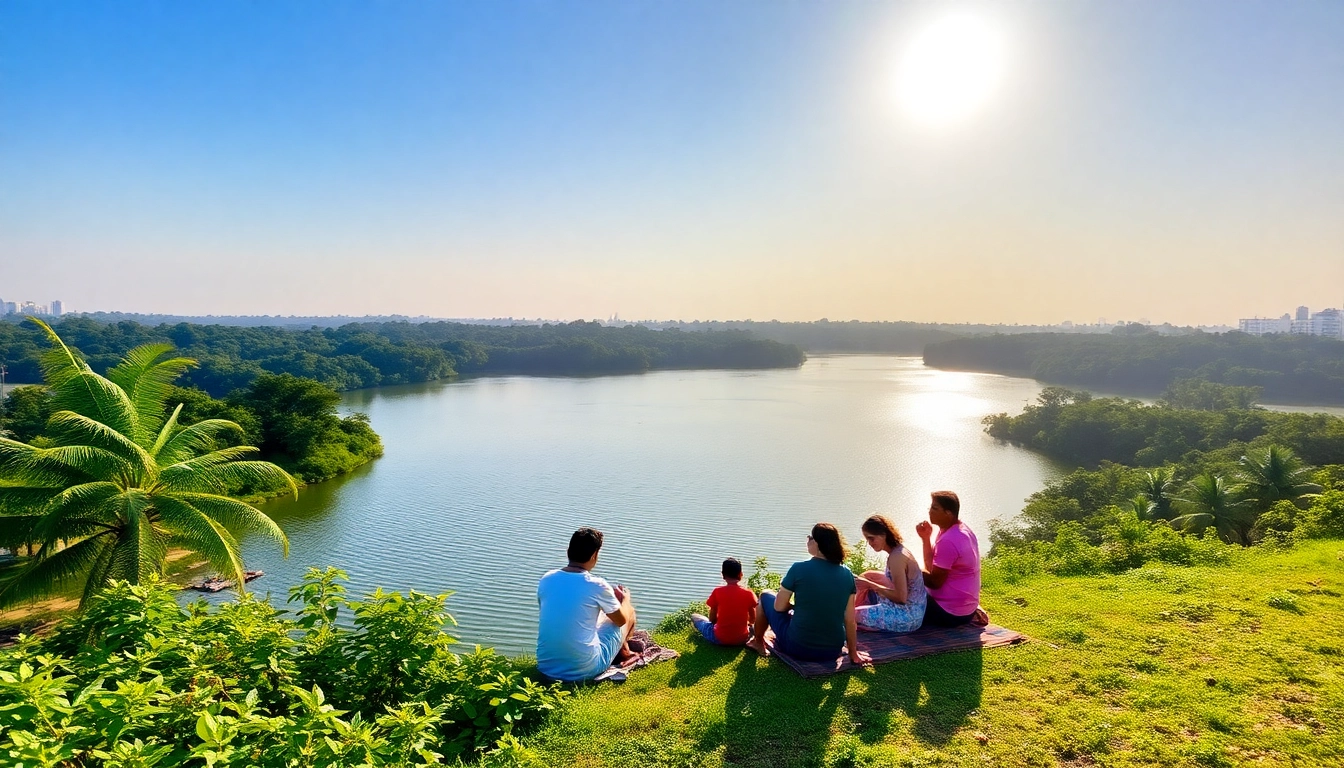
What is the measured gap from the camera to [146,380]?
8797 millimetres

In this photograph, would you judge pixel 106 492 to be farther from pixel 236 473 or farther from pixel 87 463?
pixel 236 473

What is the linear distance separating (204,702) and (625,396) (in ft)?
190

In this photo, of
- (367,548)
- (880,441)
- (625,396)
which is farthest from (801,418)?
(367,548)

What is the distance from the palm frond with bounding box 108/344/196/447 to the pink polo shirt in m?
9.29

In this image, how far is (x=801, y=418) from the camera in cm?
4584

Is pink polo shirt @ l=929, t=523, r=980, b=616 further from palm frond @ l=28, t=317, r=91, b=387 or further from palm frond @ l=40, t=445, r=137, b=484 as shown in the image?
palm frond @ l=28, t=317, r=91, b=387

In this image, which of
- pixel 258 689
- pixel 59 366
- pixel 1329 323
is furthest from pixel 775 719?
pixel 1329 323

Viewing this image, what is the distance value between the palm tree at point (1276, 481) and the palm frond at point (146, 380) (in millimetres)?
19675

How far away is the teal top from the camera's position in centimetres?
434

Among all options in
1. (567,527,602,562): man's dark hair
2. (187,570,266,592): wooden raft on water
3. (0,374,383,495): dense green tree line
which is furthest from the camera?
(0,374,383,495): dense green tree line

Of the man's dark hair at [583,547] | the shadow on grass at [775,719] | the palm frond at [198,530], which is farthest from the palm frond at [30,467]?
the shadow on grass at [775,719]

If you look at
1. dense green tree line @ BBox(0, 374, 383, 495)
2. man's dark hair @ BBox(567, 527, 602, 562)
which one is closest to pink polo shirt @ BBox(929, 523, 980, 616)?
man's dark hair @ BBox(567, 527, 602, 562)

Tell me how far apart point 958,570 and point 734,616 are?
1675 millimetres

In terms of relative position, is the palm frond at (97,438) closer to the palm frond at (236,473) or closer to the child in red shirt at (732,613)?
the palm frond at (236,473)
